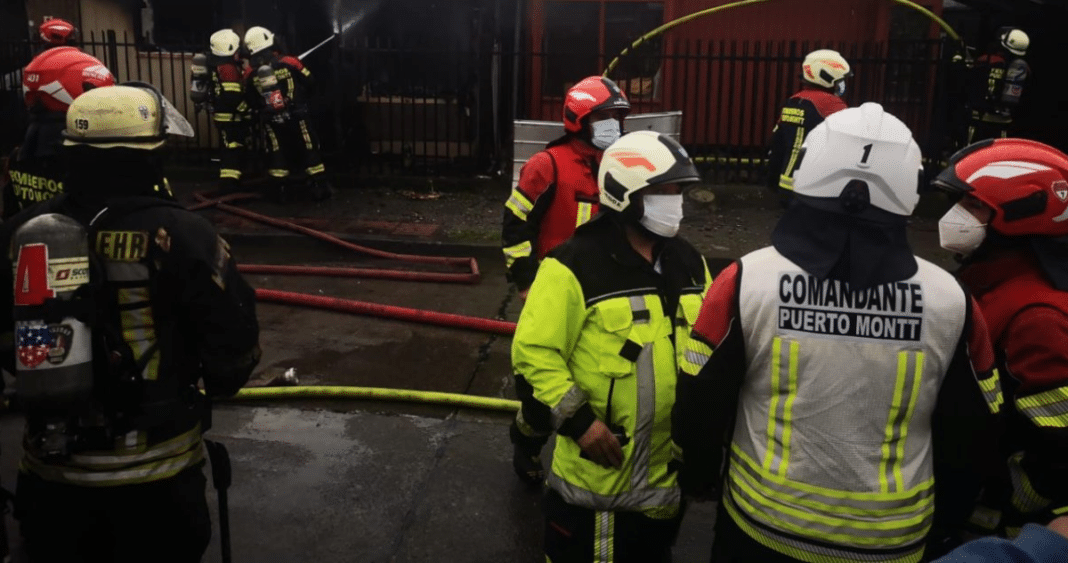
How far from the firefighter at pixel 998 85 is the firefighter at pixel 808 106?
4307mm

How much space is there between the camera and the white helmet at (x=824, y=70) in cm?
855

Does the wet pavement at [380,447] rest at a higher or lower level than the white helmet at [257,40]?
lower

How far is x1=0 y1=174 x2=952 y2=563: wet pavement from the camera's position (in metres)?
4.25

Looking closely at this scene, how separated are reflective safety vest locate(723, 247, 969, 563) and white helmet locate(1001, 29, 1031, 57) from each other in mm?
10917

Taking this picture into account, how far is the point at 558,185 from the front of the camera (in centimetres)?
485

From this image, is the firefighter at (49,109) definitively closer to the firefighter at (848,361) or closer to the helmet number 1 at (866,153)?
the firefighter at (848,361)

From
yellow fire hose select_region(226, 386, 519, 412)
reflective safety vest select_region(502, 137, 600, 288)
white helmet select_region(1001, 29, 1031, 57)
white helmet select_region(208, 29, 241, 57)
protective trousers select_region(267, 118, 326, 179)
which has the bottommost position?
yellow fire hose select_region(226, 386, 519, 412)

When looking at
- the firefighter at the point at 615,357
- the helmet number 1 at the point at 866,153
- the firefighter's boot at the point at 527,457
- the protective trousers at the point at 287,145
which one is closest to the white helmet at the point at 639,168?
the firefighter at the point at 615,357

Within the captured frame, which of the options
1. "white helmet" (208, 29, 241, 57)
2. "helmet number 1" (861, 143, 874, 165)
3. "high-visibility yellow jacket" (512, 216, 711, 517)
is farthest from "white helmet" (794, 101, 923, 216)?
"white helmet" (208, 29, 241, 57)

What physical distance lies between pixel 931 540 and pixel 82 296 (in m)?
2.49

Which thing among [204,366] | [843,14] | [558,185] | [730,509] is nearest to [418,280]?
[558,185]

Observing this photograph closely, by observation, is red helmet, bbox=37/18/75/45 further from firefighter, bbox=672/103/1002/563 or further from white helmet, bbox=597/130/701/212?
firefighter, bbox=672/103/1002/563

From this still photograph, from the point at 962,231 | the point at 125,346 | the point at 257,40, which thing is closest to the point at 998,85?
the point at 257,40

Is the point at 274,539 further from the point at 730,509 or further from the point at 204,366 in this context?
the point at 730,509
